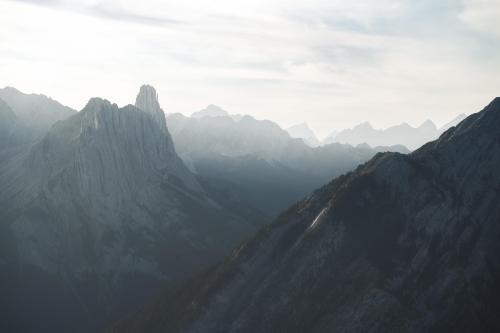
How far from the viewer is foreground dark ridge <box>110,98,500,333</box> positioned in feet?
356

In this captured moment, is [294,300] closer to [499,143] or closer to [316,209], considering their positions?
[316,209]

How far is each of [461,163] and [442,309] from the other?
3260cm

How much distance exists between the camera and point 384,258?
4624 inches

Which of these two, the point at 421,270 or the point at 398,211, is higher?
the point at 398,211

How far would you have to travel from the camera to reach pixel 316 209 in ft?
445

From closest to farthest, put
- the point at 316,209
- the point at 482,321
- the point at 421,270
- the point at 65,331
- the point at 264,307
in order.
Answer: the point at 482,321 < the point at 421,270 < the point at 264,307 < the point at 316,209 < the point at 65,331

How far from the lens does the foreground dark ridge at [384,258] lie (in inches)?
4272

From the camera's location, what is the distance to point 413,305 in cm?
10781

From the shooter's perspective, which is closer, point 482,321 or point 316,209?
point 482,321

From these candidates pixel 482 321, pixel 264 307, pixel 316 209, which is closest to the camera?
pixel 482 321

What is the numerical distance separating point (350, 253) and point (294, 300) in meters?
13.9

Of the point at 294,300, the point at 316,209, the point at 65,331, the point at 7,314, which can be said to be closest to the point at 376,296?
the point at 294,300

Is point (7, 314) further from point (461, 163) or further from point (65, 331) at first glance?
point (461, 163)

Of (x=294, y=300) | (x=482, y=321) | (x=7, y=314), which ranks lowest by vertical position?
(x=482, y=321)
